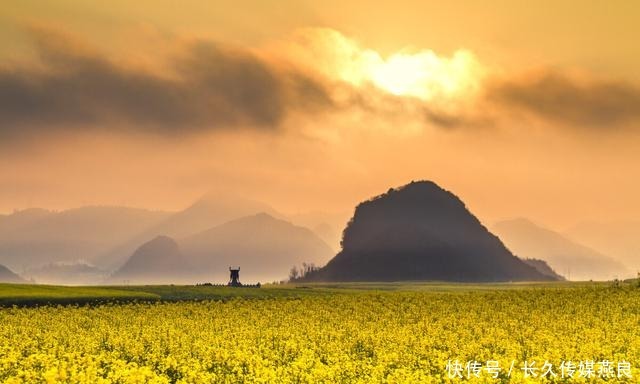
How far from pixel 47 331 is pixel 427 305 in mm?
36085

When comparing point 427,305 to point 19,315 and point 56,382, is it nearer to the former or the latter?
point 19,315

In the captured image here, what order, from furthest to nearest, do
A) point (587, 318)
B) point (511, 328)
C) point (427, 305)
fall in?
1. point (427, 305)
2. point (587, 318)
3. point (511, 328)

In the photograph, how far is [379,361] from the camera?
109 ft

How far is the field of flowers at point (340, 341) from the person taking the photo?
27328 millimetres

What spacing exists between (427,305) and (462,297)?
1117 cm

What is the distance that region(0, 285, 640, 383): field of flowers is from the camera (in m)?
27.3

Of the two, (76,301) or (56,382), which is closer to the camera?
(56,382)

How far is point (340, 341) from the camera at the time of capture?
43469mm

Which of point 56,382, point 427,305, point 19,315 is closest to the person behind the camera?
point 56,382

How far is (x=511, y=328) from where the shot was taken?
5031cm

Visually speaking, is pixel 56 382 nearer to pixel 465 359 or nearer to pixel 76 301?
pixel 465 359

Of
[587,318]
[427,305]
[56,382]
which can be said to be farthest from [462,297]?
[56,382]

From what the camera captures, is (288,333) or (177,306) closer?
(288,333)

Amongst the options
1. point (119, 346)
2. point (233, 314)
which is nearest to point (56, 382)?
point (119, 346)
